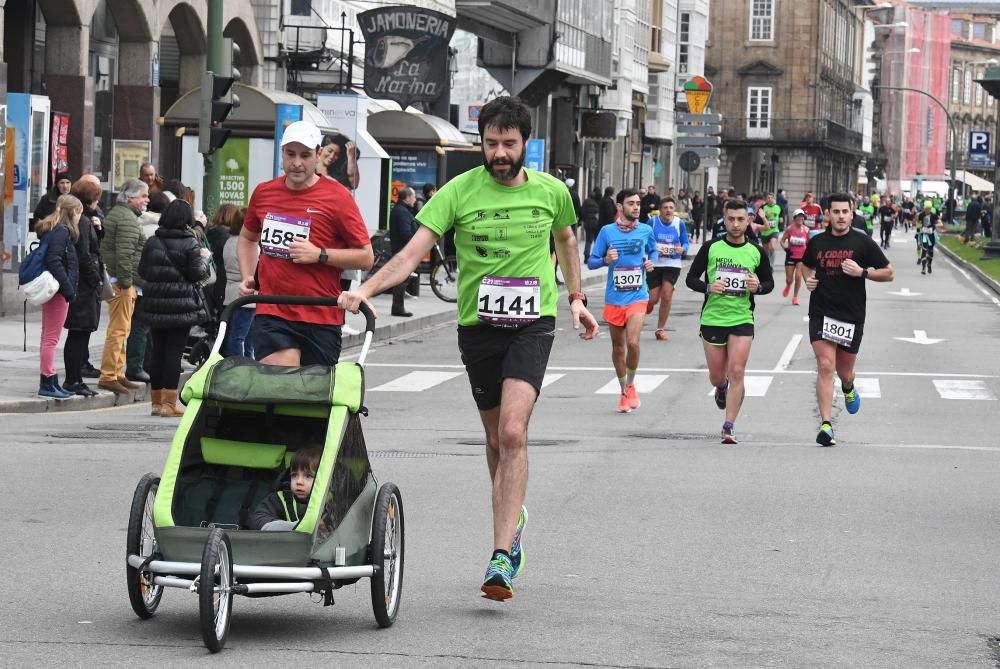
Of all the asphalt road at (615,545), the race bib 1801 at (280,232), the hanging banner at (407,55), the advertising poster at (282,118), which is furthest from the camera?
the hanging banner at (407,55)

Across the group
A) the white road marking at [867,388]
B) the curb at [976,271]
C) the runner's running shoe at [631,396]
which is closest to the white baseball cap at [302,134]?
the runner's running shoe at [631,396]

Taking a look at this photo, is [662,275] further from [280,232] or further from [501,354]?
[501,354]

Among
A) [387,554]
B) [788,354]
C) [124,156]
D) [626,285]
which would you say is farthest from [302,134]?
[124,156]

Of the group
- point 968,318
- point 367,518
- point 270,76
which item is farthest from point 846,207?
point 270,76

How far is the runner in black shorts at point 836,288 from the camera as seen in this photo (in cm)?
1365

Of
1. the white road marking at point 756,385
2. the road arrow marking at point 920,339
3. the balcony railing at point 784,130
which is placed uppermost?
the balcony railing at point 784,130

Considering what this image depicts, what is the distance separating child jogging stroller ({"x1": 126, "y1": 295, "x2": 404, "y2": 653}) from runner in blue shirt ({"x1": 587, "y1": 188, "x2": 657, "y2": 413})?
8.51 metres

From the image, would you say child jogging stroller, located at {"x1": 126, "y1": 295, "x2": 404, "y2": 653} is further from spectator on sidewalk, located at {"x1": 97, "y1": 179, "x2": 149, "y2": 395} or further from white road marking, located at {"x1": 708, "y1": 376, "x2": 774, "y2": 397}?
white road marking, located at {"x1": 708, "y1": 376, "x2": 774, "y2": 397}

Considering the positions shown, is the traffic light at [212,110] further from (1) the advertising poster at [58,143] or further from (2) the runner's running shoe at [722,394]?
(2) the runner's running shoe at [722,394]

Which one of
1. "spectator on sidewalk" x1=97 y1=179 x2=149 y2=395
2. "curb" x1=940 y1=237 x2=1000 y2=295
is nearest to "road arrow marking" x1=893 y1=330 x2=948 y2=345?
"spectator on sidewalk" x1=97 y1=179 x2=149 y2=395

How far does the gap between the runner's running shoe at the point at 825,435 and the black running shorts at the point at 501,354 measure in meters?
6.09

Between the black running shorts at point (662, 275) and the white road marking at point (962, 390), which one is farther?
the black running shorts at point (662, 275)

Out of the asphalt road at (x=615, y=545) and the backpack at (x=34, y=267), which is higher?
the backpack at (x=34, y=267)

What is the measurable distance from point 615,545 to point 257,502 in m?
2.24
